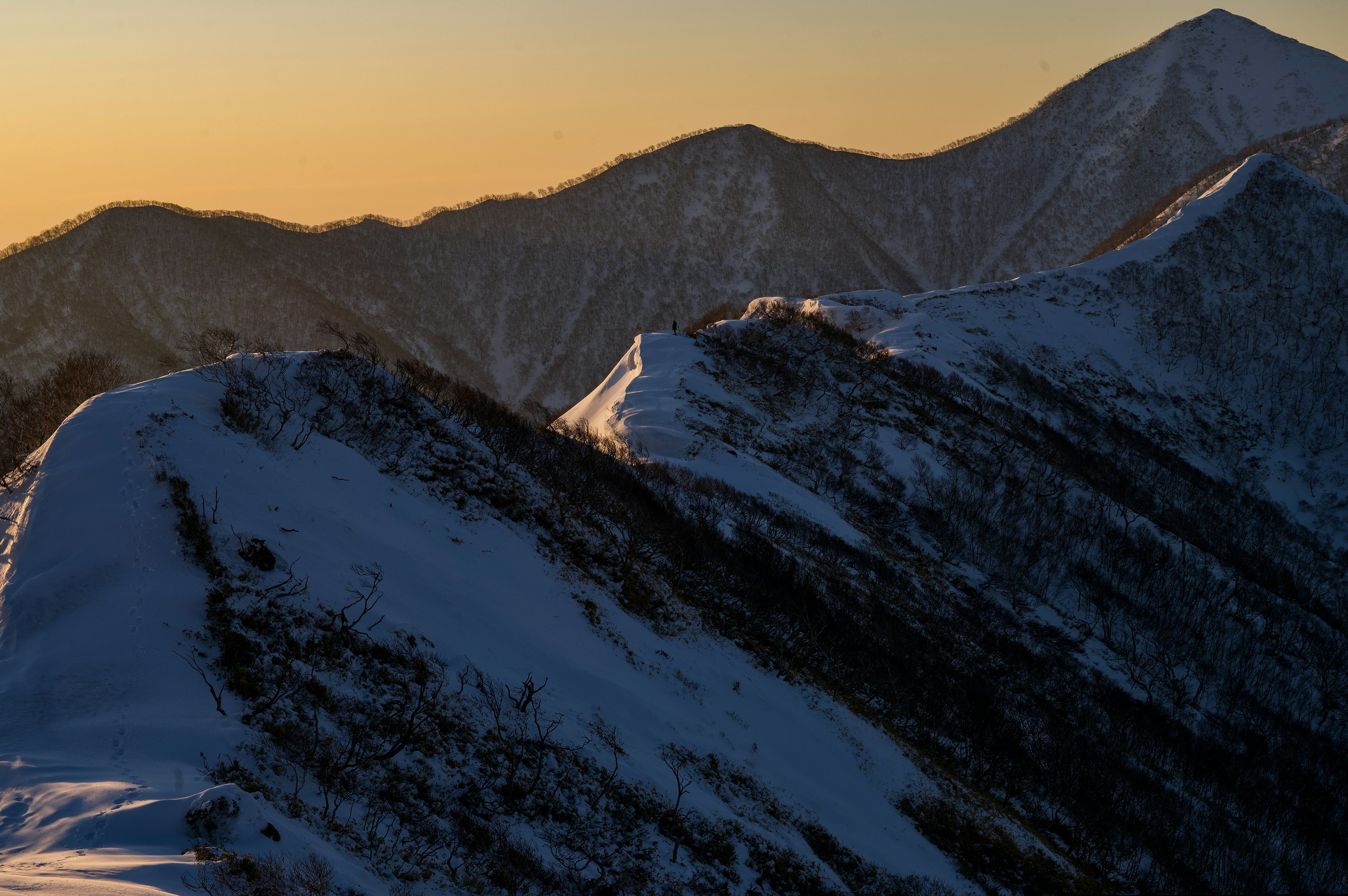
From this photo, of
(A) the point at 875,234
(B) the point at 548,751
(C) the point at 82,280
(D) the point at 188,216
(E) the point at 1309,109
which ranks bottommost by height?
(B) the point at 548,751

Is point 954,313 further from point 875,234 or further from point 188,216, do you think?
point 188,216

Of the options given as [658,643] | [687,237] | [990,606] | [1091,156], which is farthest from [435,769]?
[1091,156]

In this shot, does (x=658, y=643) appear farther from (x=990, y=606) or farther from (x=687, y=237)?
(x=687, y=237)

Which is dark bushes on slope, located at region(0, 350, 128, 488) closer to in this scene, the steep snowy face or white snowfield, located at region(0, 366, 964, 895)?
white snowfield, located at region(0, 366, 964, 895)

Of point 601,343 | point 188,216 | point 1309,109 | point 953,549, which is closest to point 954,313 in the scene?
point 953,549

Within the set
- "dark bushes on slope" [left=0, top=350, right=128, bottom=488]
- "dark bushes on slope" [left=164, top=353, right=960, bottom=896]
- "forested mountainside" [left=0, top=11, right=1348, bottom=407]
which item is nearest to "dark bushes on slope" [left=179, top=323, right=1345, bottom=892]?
"dark bushes on slope" [left=164, top=353, right=960, bottom=896]

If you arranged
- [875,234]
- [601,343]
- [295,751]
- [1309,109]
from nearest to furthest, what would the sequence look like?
[295,751], [601,343], [1309,109], [875,234]

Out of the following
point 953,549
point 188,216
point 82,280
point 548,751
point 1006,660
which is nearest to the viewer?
point 548,751
